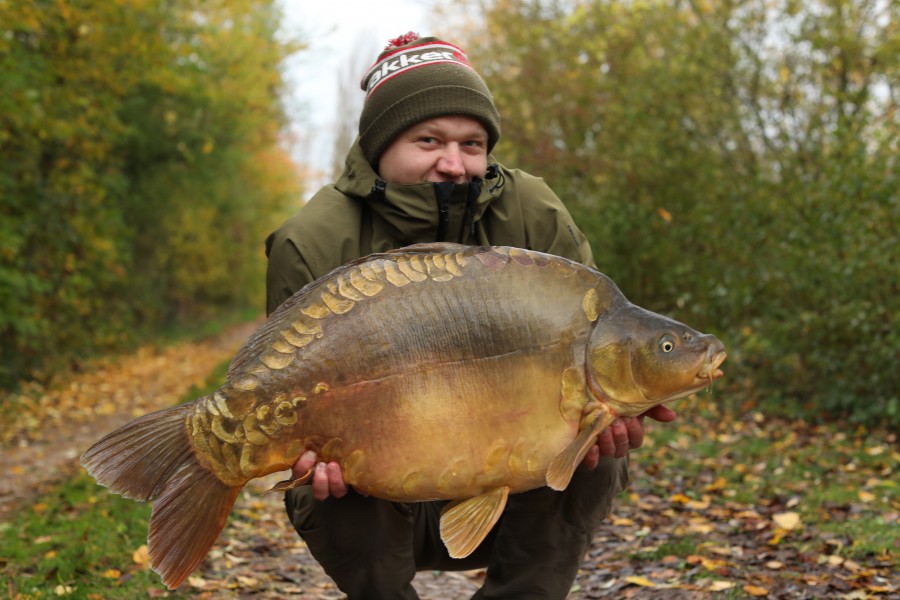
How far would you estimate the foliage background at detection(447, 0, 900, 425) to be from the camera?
7223mm

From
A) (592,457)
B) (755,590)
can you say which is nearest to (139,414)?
(755,590)

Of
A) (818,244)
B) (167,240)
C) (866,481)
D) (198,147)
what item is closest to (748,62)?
(818,244)

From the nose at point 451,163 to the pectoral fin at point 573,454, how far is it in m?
0.96

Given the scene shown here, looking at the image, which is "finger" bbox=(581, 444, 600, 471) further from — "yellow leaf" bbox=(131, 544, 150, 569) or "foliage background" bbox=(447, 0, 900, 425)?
"foliage background" bbox=(447, 0, 900, 425)

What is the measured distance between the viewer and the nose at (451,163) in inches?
119

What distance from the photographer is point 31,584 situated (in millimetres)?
4078

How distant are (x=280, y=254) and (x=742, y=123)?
8.05 meters

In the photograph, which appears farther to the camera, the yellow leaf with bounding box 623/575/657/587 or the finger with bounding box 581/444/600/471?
the yellow leaf with bounding box 623/575/657/587

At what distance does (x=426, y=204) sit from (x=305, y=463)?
906 millimetres

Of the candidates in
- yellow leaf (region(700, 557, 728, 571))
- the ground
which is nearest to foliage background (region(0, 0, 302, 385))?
the ground

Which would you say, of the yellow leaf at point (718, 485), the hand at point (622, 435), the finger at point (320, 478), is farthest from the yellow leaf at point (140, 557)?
the yellow leaf at point (718, 485)

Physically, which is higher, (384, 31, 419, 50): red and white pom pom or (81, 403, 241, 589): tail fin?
(384, 31, 419, 50): red and white pom pom

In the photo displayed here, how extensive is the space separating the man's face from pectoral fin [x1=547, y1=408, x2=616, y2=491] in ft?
3.17

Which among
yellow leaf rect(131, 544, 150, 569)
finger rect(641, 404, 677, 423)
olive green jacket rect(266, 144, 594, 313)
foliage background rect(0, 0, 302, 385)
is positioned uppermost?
foliage background rect(0, 0, 302, 385)
